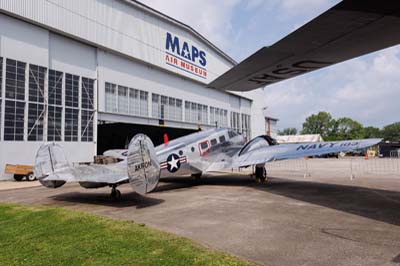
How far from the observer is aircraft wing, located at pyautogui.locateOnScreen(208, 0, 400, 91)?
7730 millimetres

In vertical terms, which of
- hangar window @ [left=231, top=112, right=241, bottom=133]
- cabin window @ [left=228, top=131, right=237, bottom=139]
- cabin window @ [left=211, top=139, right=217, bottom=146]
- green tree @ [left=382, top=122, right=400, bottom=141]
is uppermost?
green tree @ [left=382, top=122, right=400, bottom=141]

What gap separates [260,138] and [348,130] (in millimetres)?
124021

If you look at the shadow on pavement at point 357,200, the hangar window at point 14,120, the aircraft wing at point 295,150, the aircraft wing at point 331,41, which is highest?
the aircraft wing at point 331,41

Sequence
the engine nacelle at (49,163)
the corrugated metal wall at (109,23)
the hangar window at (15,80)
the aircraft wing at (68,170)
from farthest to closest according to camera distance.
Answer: the corrugated metal wall at (109,23) → the hangar window at (15,80) → the engine nacelle at (49,163) → the aircraft wing at (68,170)

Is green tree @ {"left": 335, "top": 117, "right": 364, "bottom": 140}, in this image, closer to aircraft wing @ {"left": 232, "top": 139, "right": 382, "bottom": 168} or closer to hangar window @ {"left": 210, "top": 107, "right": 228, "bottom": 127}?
hangar window @ {"left": 210, "top": 107, "right": 228, "bottom": 127}

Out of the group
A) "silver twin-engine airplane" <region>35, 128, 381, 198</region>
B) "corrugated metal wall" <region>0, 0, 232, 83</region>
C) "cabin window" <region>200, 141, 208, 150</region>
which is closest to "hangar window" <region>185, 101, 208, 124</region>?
"corrugated metal wall" <region>0, 0, 232, 83</region>

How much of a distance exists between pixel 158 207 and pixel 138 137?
2630mm

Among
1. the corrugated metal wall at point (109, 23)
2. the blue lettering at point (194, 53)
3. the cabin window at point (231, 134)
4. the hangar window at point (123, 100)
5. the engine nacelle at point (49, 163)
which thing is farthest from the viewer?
the blue lettering at point (194, 53)

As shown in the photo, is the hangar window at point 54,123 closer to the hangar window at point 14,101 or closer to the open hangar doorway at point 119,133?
the hangar window at point 14,101

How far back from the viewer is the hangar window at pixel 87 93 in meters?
28.8

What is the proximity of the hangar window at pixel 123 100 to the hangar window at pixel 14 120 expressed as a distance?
34.0ft

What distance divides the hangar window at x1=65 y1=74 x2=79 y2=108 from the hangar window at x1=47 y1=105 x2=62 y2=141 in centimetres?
124

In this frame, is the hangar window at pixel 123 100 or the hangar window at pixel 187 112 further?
the hangar window at pixel 187 112

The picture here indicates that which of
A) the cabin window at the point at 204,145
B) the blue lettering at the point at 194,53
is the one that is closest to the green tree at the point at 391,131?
the blue lettering at the point at 194,53
